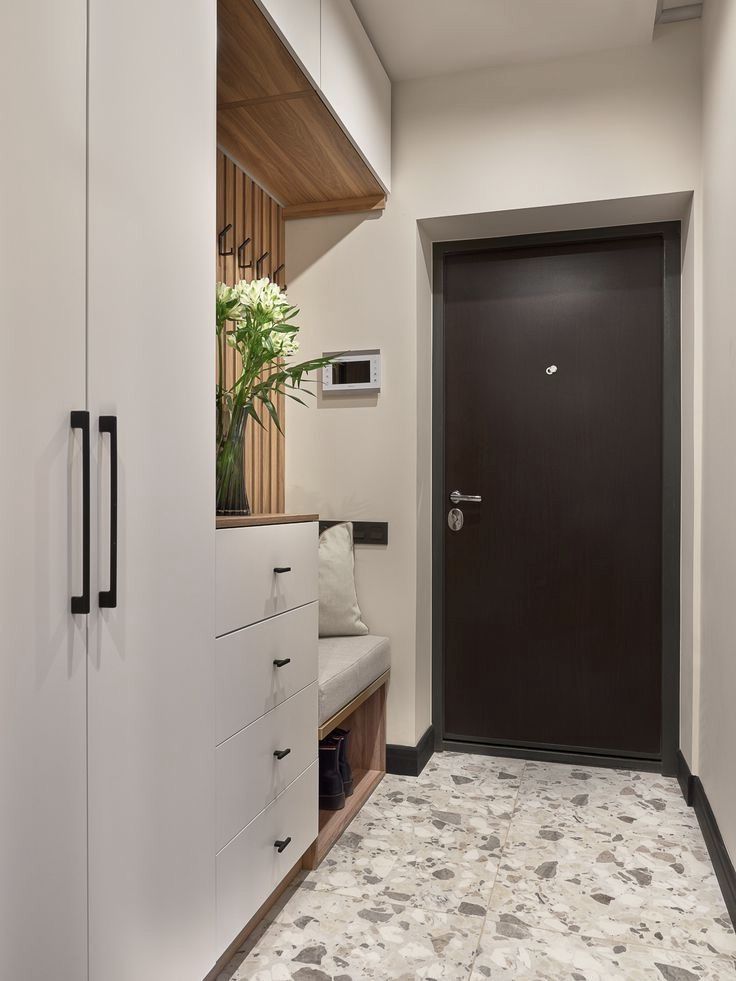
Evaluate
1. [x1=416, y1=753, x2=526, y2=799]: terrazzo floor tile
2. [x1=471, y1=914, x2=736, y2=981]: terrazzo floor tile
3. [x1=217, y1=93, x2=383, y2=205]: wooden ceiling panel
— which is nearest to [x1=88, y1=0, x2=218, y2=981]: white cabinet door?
[x1=471, y1=914, x2=736, y2=981]: terrazzo floor tile

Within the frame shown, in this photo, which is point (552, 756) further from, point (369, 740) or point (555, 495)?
point (555, 495)

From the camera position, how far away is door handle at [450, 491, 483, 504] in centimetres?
312

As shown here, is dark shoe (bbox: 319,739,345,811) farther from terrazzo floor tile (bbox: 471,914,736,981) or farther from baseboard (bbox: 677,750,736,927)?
baseboard (bbox: 677,750,736,927)

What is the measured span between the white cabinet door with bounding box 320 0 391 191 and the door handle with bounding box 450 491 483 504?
1.23 metres

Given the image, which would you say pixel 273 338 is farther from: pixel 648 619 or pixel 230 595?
pixel 648 619

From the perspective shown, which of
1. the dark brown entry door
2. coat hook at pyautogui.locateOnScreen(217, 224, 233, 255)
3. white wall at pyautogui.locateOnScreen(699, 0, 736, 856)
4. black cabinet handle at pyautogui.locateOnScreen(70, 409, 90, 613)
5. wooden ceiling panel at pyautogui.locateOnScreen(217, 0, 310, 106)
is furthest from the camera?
the dark brown entry door

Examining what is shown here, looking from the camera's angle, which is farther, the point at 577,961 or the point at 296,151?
the point at 296,151

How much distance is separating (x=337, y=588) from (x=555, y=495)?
96 centimetres

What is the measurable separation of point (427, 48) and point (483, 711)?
2551 mm

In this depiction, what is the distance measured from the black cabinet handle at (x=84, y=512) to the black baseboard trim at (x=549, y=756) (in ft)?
7.62

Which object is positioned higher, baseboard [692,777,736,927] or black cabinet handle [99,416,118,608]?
black cabinet handle [99,416,118,608]

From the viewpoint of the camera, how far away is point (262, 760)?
1779 millimetres

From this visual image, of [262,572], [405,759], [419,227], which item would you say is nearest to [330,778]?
[405,759]

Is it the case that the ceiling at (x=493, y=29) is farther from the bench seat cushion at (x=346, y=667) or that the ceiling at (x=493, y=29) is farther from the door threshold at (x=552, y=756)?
the door threshold at (x=552, y=756)
